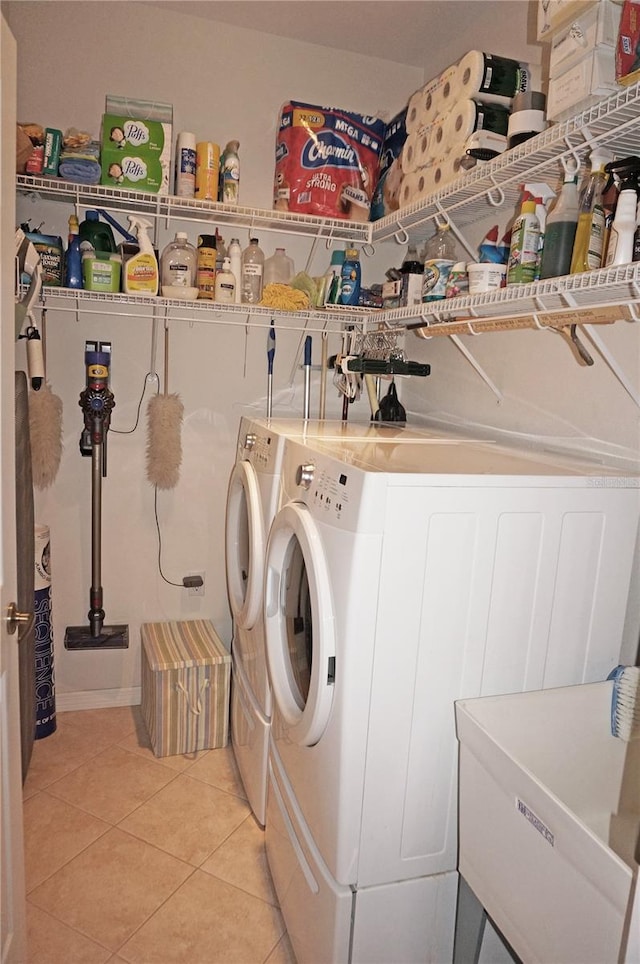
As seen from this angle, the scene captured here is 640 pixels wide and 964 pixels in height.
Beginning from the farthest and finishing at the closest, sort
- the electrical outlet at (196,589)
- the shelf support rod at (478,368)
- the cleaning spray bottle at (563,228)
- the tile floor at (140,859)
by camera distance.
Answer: the electrical outlet at (196,589), the shelf support rod at (478,368), the tile floor at (140,859), the cleaning spray bottle at (563,228)

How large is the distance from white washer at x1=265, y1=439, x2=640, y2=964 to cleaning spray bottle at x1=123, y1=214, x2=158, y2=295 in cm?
123

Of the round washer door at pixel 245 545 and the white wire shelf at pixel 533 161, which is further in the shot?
the round washer door at pixel 245 545

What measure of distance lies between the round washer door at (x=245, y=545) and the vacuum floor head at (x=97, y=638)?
69 centimetres

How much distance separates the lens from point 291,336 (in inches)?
111

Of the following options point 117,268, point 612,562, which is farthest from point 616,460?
point 117,268

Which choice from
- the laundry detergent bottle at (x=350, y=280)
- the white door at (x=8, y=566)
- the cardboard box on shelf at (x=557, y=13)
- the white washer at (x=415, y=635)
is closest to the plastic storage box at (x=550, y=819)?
the white washer at (x=415, y=635)

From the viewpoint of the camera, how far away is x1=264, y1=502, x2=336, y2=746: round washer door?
1327mm

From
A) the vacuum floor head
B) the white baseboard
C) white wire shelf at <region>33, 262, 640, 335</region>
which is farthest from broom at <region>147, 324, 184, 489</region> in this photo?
the white baseboard

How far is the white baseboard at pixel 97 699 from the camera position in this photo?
274 centimetres

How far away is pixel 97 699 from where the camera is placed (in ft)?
9.14

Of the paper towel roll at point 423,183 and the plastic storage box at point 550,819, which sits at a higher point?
the paper towel roll at point 423,183

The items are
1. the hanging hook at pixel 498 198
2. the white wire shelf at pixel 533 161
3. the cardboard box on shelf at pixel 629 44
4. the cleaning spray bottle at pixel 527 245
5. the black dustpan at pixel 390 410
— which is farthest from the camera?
the black dustpan at pixel 390 410

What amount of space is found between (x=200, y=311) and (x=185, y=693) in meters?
1.54

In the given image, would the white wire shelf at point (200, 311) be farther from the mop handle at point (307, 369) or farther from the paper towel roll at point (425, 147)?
the paper towel roll at point (425, 147)
